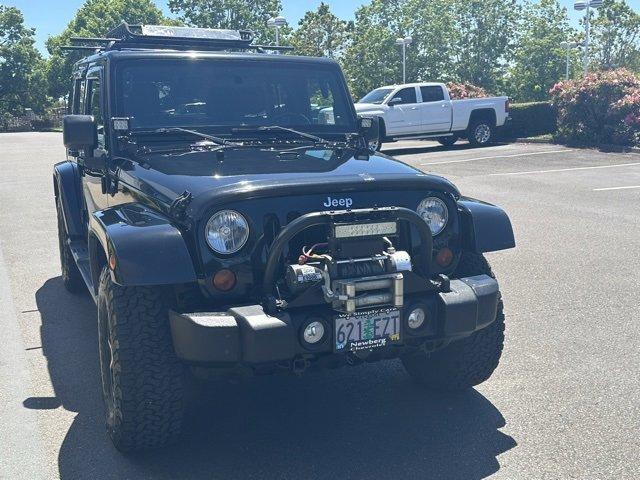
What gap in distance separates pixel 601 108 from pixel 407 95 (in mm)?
5038

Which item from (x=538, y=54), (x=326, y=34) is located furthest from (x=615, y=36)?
(x=326, y=34)

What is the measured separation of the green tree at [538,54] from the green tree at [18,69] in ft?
112

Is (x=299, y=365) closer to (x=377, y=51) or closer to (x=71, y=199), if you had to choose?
(x=71, y=199)

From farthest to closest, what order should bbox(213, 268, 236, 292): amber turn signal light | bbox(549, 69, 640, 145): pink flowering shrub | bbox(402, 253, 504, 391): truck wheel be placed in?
bbox(549, 69, 640, 145): pink flowering shrub < bbox(402, 253, 504, 391): truck wheel < bbox(213, 268, 236, 292): amber turn signal light

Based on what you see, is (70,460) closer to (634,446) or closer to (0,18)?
(634,446)

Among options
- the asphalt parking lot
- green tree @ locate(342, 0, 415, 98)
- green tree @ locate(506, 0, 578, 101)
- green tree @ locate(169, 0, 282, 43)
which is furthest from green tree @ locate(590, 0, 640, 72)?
the asphalt parking lot

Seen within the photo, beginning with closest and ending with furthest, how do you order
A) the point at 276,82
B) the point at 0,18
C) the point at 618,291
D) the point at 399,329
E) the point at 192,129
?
1. the point at 399,329
2. the point at 192,129
3. the point at 276,82
4. the point at 618,291
5. the point at 0,18

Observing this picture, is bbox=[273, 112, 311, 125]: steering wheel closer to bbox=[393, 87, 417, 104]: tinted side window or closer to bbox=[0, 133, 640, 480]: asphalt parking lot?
bbox=[0, 133, 640, 480]: asphalt parking lot

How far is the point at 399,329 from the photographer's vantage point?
3691 millimetres

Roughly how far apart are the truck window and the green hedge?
19723 millimetres

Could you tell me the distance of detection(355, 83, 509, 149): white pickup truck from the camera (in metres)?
20.7

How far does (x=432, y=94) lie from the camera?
21.2m

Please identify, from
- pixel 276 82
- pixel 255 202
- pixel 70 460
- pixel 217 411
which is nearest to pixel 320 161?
pixel 255 202

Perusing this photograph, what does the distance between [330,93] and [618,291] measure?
10.4 ft
